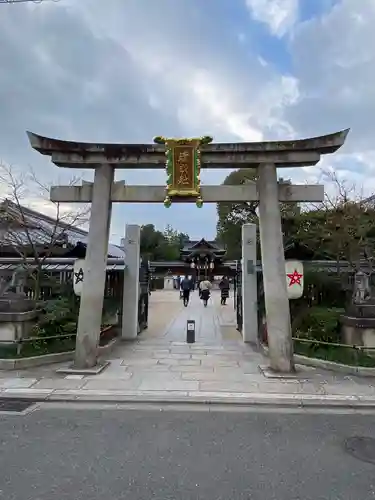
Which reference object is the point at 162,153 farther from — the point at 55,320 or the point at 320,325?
the point at 320,325

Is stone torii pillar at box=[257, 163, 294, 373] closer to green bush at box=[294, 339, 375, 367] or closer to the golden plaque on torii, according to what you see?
green bush at box=[294, 339, 375, 367]

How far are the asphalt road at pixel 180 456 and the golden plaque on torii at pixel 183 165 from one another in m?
4.72

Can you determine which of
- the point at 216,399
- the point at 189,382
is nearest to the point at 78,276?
the point at 189,382

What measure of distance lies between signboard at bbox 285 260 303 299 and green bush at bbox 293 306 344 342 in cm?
107

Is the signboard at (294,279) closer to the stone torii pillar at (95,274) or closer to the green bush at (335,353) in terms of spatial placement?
the green bush at (335,353)

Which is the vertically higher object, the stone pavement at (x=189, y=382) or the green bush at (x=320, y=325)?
the green bush at (x=320, y=325)

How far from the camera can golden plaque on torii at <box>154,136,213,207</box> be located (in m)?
8.57

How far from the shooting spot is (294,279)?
9266mm

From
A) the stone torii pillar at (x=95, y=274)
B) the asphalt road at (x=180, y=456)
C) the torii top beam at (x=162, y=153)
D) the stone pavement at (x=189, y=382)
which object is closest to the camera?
the asphalt road at (x=180, y=456)

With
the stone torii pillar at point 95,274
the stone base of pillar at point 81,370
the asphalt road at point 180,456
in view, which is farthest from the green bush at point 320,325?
the stone torii pillar at point 95,274

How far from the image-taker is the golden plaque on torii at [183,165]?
337 inches

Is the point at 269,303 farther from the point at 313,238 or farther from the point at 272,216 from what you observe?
the point at 313,238

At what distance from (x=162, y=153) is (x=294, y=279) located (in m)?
4.31

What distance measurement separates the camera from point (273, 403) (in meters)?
6.28
